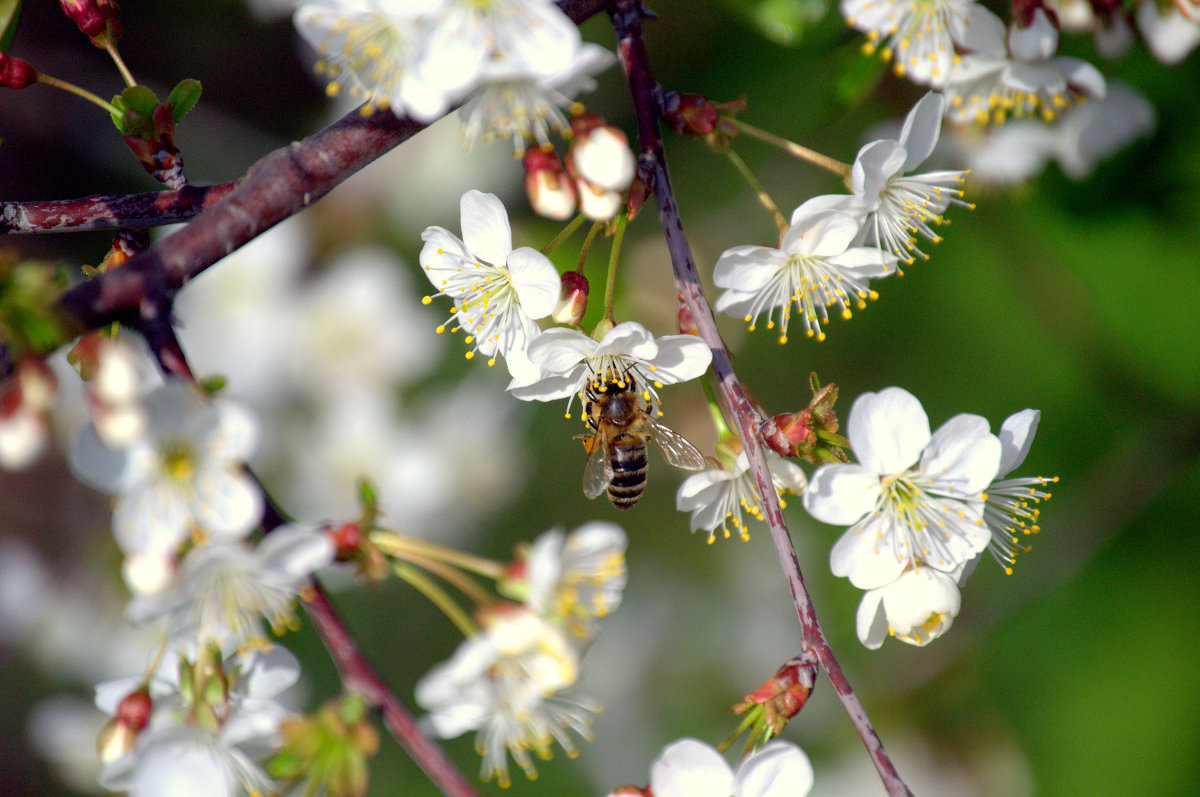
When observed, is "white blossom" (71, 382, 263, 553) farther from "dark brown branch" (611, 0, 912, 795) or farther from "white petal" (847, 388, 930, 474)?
"white petal" (847, 388, 930, 474)

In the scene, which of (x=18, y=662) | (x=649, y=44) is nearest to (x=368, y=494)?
(x=649, y=44)

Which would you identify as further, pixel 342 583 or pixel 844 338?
pixel 844 338

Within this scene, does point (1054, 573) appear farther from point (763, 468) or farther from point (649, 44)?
point (649, 44)

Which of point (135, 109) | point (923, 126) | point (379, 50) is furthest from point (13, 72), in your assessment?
point (923, 126)

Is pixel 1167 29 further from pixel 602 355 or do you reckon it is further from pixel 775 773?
pixel 775 773

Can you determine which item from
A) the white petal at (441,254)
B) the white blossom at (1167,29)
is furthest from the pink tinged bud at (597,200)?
the white blossom at (1167,29)

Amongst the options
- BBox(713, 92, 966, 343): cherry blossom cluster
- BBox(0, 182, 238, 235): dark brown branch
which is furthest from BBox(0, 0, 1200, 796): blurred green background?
BBox(0, 182, 238, 235): dark brown branch
